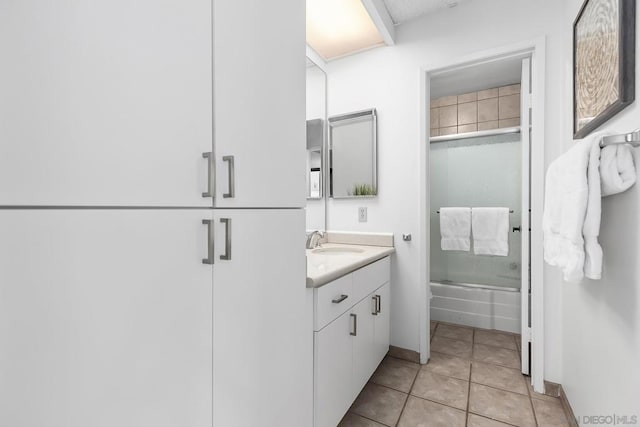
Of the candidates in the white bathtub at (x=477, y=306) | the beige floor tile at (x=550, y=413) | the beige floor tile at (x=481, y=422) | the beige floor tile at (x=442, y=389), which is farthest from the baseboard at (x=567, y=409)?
the white bathtub at (x=477, y=306)

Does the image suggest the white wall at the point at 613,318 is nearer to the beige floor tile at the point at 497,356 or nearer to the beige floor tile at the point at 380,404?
the beige floor tile at the point at 497,356

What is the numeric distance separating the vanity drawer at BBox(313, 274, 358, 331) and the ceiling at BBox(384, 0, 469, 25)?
1.78 meters

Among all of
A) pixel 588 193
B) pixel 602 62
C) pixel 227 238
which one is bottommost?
pixel 227 238

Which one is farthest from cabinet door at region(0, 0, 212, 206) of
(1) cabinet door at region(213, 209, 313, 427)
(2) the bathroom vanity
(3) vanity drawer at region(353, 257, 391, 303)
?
(3) vanity drawer at region(353, 257, 391, 303)

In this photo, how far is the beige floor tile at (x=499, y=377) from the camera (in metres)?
1.73

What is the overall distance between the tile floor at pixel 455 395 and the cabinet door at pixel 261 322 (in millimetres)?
684

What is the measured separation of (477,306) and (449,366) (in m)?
0.90

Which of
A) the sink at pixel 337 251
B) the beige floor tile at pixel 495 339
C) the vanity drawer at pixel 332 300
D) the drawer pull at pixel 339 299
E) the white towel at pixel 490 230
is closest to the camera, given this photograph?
the vanity drawer at pixel 332 300

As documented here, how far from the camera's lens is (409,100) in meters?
2.02

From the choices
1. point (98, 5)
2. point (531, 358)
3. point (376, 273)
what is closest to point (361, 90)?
point (376, 273)

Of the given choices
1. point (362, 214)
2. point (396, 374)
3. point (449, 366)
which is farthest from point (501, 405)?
point (362, 214)

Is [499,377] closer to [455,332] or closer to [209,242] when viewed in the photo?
[455,332]

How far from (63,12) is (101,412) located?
27.1 inches

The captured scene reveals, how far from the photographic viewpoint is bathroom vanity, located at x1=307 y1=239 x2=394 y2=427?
116 cm
